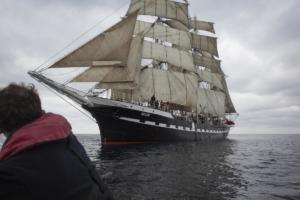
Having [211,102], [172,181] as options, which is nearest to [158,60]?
[211,102]

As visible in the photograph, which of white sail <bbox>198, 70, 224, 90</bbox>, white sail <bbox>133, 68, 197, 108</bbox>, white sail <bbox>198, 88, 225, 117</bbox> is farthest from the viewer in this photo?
white sail <bbox>198, 70, 224, 90</bbox>

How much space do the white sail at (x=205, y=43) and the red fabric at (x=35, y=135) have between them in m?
80.0

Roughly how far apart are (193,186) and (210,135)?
179 ft

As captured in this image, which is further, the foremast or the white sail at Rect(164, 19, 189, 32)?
the white sail at Rect(164, 19, 189, 32)

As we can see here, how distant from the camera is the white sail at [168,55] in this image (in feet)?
202

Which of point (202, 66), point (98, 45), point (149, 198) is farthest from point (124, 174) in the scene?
point (202, 66)

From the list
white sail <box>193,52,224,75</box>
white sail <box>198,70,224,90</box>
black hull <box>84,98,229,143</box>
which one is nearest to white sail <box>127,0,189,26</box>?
white sail <box>193,52,224,75</box>

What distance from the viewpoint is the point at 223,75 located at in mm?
89062

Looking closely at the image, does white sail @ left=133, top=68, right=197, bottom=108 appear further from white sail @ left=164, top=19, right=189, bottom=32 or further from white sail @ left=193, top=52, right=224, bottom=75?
white sail @ left=193, top=52, right=224, bottom=75

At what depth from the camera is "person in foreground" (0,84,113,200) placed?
2230 mm

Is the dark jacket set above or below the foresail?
below

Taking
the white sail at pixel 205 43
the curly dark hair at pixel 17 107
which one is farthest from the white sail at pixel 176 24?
the curly dark hair at pixel 17 107

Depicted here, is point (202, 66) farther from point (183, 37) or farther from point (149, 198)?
point (149, 198)

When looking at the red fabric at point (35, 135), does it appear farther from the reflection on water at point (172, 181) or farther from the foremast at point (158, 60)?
the foremast at point (158, 60)
